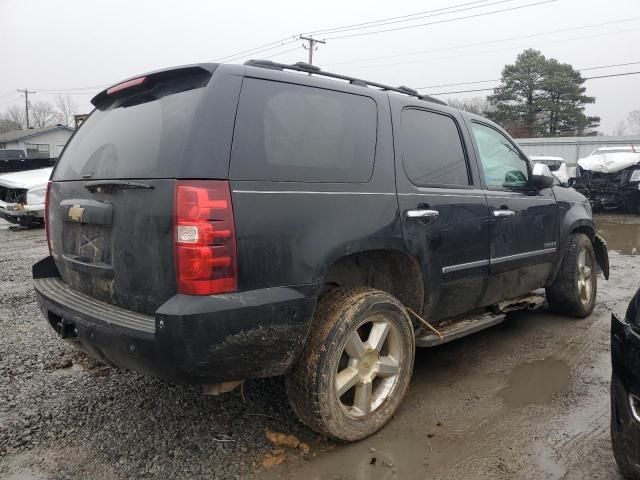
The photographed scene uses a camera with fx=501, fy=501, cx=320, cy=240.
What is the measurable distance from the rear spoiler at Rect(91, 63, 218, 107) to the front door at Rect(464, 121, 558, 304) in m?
2.20

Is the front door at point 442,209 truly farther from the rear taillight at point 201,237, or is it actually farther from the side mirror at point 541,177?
the rear taillight at point 201,237

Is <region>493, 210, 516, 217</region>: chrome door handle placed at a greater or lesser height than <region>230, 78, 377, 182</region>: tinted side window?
lesser

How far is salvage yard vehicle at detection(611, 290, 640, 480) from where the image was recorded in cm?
211

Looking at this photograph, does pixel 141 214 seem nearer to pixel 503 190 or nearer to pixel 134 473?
pixel 134 473

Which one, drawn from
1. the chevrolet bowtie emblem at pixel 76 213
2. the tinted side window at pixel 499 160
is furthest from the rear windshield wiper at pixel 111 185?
the tinted side window at pixel 499 160

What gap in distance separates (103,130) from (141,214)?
2.98 ft

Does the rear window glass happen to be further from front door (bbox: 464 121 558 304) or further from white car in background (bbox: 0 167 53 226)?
white car in background (bbox: 0 167 53 226)

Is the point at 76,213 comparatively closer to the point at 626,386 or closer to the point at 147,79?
the point at 147,79

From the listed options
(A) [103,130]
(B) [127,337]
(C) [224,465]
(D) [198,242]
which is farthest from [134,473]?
(A) [103,130]

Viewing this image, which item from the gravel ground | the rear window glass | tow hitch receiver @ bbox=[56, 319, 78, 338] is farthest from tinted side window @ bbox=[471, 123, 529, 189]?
tow hitch receiver @ bbox=[56, 319, 78, 338]

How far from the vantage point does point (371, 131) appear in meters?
2.89

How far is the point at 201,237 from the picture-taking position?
2100 mm

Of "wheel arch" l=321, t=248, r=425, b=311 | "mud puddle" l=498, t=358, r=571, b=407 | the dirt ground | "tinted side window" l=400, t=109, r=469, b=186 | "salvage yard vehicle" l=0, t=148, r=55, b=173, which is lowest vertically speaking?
"mud puddle" l=498, t=358, r=571, b=407

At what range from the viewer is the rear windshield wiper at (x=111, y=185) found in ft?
7.40
